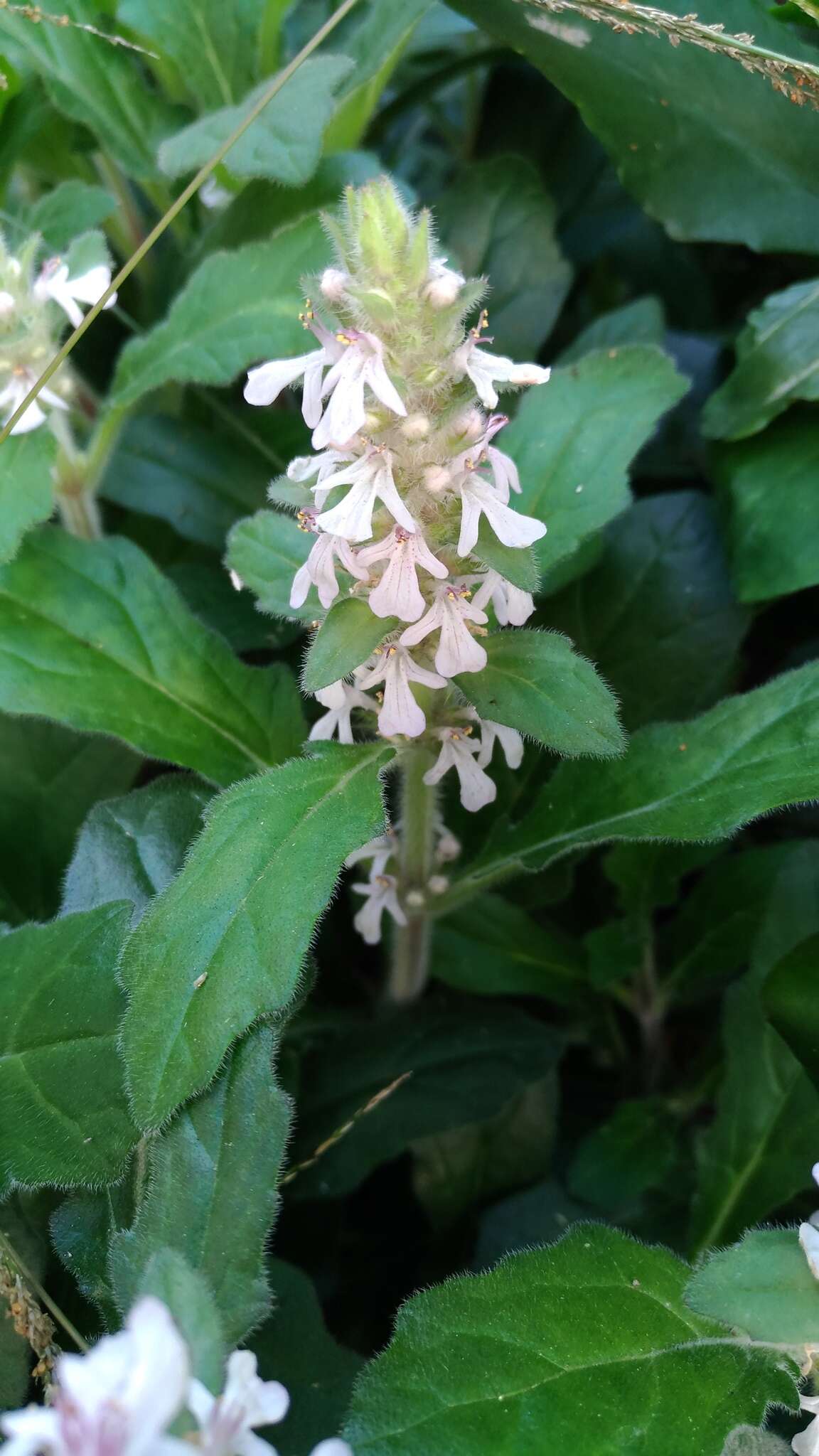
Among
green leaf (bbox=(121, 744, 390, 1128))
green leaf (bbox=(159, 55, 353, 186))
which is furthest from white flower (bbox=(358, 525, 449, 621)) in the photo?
green leaf (bbox=(159, 55, 353, 186))

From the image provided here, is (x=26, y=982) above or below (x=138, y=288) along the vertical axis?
below

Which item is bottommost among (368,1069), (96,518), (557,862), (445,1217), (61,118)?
(445,1217)

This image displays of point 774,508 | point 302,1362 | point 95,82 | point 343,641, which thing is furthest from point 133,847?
point 95,82

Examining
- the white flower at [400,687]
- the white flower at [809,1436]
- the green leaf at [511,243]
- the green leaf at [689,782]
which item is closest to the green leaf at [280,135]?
the green leaf at [511,243]

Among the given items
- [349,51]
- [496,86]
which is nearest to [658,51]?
[349,51]

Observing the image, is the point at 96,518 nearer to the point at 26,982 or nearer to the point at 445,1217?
the point at 26,982

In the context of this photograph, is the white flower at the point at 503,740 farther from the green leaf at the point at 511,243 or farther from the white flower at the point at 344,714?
the green leaf at the point at 511,243

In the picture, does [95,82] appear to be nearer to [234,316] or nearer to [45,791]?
[234,316]
